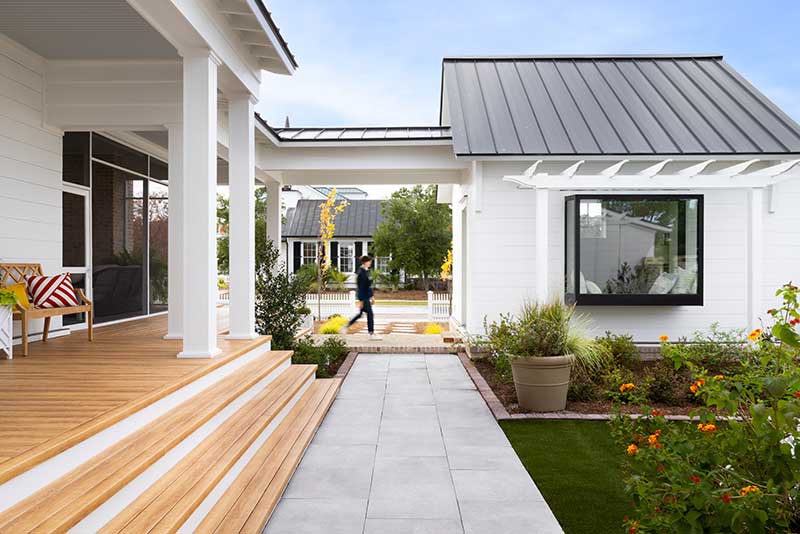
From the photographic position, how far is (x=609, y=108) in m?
9.88

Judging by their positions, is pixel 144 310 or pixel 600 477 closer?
pixel 600 477

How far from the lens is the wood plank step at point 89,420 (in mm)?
2451

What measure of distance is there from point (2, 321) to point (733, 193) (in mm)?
9774

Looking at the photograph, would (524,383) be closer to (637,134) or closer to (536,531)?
(536,531)

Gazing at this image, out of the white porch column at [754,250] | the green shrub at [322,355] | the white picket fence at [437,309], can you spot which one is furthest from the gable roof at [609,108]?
the white picket fence at [437,309]

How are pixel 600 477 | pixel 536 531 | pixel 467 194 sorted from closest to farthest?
pixel 536 531, pixel 600 477, pixel 467 194

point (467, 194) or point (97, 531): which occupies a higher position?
point (467, 194)

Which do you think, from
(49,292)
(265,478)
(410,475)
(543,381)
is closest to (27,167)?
(49,292)

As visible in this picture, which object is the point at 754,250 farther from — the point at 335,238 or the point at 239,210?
the point at 335,238

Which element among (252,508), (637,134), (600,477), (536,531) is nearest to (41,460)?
(252,508)

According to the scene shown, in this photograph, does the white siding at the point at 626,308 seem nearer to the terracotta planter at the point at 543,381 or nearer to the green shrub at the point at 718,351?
the green shrub at the point at 718,351

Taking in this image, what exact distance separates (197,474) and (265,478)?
67cm

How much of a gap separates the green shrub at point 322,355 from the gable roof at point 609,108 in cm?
372

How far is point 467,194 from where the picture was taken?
9852mm
